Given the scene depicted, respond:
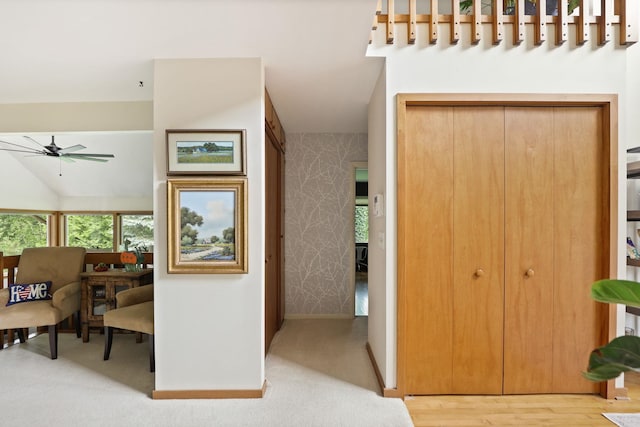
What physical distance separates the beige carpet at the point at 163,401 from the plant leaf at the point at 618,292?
4.90ft

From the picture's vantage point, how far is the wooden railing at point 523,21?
2.25 meters

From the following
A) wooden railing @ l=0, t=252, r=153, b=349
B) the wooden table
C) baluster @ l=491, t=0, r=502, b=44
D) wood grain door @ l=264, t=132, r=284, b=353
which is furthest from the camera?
wooden railing @ l=0, t=252, r=153, b=349

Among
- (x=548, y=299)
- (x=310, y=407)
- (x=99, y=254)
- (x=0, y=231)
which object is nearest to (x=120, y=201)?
(x=0, y=231)

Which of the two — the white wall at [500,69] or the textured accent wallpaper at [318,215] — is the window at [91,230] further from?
the white wall at [500,69]

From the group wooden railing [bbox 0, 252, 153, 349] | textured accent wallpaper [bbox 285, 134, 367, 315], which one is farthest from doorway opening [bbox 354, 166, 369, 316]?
wooden railing [bbox 0, 252, 153, 349]

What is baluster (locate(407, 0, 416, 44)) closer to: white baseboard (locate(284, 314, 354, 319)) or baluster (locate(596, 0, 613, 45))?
baluster (locate(596, 0, 613, 45))

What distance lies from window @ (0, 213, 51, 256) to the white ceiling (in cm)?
476

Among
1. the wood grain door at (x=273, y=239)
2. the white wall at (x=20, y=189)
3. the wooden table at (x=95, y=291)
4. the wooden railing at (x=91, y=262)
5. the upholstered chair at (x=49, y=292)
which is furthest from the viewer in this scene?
the white wall at (x=20, y=189)

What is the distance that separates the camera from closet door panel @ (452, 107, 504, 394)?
2371 millimetres

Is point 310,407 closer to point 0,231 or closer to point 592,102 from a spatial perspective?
point 592,102

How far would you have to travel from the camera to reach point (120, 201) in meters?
7.18

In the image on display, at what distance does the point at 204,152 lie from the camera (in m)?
2.33

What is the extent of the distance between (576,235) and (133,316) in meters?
3.44

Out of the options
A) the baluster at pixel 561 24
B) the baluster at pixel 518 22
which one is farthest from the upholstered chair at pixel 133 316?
the baluster at pixel 561 24
